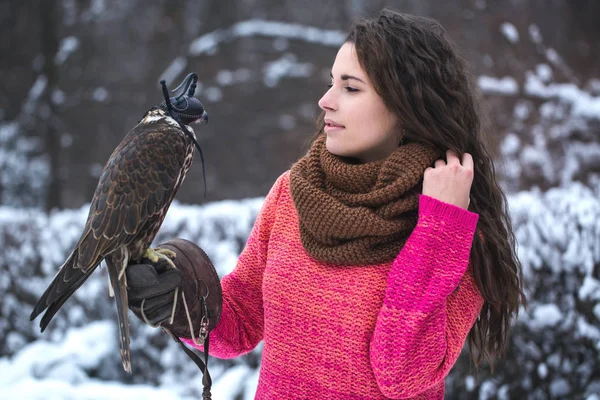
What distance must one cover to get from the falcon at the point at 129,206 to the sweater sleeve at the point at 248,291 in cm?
28

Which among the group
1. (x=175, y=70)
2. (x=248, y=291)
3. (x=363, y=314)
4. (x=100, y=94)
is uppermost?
(x=363, y=314)

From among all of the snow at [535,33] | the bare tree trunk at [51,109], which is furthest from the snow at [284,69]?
the bare tree trunk at [51,109]

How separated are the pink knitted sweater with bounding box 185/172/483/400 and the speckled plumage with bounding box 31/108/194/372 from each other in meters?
0.31

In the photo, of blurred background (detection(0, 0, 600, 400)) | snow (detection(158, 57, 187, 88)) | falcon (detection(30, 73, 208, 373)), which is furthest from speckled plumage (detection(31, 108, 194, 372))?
snow (detection(158, 57, 187, 88))

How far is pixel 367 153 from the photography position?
1.38 metres

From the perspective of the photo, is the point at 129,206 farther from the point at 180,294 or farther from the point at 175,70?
the point at 175,70

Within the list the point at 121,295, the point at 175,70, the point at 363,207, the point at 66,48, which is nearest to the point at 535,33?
the point at 175,70

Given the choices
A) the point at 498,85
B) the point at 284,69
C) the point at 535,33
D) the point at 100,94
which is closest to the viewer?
the point at 535,33

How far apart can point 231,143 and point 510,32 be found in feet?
6.44

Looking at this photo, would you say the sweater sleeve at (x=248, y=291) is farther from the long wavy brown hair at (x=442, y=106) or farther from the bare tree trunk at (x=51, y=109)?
the bare tree trunk at (x=51, y=109)

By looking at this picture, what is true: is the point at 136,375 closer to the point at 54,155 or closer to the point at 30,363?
the point at 30,363

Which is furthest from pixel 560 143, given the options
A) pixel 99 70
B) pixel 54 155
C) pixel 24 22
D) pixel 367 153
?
pixel 24 22

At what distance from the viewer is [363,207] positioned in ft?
4.11

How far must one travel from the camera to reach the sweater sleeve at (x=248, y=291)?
151 cm
